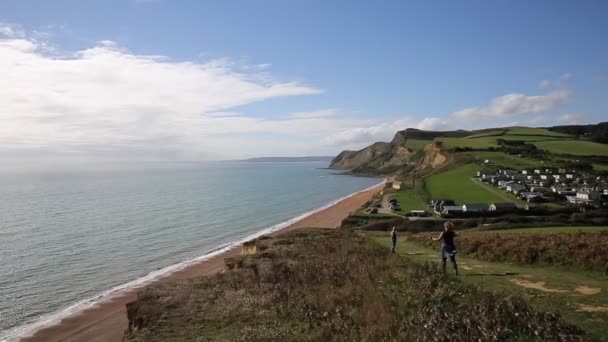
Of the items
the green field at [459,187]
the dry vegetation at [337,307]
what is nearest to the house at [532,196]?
the green field at [459,187]

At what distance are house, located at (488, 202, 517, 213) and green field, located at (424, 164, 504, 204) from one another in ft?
12.8

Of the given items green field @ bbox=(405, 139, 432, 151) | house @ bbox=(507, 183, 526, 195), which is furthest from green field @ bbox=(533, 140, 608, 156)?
house @ bbox=(507, 183, 526, 195)

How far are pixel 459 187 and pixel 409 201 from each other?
9865 millimetres

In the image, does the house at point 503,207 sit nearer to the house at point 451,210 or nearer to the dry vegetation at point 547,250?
the house at point 451,210

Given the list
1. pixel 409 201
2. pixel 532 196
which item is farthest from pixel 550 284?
pixel 409 201

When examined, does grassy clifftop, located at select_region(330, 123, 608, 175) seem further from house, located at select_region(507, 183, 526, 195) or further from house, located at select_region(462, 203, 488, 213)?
house, located at select_region(462, 203, 488, 213)

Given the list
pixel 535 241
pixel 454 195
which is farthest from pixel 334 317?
pixel 454 195

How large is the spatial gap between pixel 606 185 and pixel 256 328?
58354mm

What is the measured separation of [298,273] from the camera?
16.6 metres

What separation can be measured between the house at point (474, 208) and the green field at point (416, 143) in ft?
353

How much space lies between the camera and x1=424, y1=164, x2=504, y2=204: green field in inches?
2152

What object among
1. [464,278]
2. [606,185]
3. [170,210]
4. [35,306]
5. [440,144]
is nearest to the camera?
[464,278]

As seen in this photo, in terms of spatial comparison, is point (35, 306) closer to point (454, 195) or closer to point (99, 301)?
point (99, 301)

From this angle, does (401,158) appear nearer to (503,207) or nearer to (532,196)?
(532,196)
